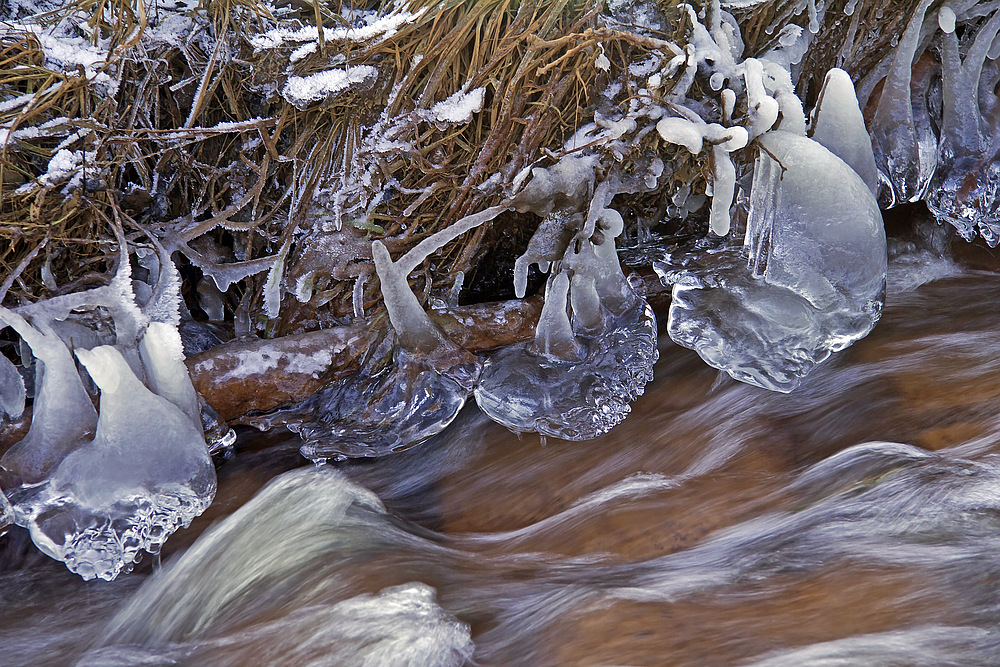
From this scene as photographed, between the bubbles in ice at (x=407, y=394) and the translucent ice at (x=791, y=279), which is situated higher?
the translucent ice at (x=791, y=279)

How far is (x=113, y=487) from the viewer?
1.82 metres

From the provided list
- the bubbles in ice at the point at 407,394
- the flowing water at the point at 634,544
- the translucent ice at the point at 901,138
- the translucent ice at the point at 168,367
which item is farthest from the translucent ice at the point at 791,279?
the translucent ice at the point at 168,367

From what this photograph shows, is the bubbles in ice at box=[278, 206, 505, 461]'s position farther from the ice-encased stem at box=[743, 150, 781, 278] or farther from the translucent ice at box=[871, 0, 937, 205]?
the translucent ice at box=[871, 0, 937, 205]

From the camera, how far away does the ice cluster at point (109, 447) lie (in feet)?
5.99

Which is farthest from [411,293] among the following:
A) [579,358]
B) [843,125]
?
[843,125]

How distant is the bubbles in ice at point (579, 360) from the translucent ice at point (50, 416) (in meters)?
1.14

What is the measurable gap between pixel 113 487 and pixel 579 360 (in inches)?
53.3

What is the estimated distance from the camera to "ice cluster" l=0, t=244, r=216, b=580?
5.99ft

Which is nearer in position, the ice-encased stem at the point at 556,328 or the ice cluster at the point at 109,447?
the ice cluster at the point at 109,447

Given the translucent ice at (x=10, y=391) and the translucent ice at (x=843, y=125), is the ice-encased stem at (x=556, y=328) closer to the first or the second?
the translucent ice at (x=843, y=125)

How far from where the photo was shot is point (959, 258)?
2.57m

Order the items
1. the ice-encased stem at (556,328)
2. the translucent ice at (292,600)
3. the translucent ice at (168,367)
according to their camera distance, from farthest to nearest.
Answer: the ice-encased stem at (556,328) < the translucent ice at (168,367) < the translucent ice at (292,600)

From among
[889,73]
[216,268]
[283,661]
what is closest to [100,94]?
[216,268]

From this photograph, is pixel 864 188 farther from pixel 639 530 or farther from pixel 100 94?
pixel 100 94
